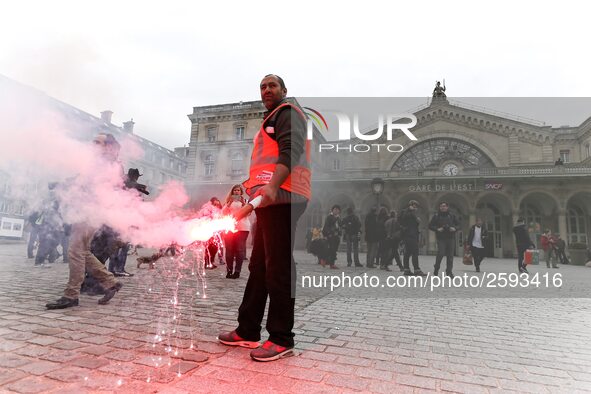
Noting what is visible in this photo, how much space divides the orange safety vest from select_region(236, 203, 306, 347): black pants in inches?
6.5

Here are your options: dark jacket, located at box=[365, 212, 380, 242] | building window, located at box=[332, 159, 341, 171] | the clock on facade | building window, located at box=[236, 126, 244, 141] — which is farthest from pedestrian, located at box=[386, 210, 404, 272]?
building window, located at box=[236, 126, 244, 141]

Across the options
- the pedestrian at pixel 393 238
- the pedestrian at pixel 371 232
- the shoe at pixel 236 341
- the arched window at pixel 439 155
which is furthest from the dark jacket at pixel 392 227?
the arched window at pixel 439 155

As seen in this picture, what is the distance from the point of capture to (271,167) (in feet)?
9.38

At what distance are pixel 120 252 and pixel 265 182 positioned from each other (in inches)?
210

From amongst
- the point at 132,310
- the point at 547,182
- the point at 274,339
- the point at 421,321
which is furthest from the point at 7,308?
the point at 547,182

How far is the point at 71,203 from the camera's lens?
167 inches

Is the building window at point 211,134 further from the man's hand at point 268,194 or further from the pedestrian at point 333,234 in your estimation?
the man's hand at point 268,194

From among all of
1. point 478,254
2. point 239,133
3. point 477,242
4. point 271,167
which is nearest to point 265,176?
point 271,167

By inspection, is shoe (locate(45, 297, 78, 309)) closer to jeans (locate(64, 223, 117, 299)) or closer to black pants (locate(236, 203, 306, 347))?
jeans (locate(64, 223, 117, 299))

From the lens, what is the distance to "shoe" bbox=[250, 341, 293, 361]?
8.04ft

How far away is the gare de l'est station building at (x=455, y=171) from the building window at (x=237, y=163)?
105 mm

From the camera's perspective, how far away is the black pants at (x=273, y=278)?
2.69m

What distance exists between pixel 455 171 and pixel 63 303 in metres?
29.6

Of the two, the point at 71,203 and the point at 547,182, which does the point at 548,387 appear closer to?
the point at 71,203
